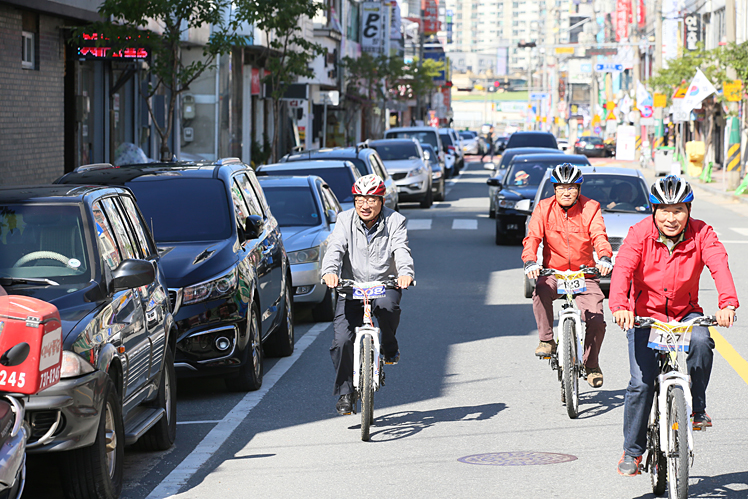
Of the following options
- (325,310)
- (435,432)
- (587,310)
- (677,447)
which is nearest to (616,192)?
(325,310)

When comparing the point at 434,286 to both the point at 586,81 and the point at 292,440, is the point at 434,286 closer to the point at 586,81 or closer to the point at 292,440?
the point at 292,440

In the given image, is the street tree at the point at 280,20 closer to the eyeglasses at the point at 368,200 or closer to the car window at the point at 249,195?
the car window at the point at 249,195

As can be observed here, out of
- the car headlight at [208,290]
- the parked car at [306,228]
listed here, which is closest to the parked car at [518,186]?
the parked car at [306,228]

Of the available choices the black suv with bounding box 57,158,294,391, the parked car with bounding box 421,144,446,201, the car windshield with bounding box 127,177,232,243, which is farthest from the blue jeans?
the parked car with bounding box 421,144,446,201

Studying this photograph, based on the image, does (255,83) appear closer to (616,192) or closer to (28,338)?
(616,192)

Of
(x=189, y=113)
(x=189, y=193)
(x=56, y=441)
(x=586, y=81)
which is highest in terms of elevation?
(x=586, y=81)

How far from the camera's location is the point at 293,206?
1407cm

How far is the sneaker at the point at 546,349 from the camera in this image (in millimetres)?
9109

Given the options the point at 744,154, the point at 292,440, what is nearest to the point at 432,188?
the point at 744,154

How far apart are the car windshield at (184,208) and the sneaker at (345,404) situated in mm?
2238

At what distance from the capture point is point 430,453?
7.27 meters

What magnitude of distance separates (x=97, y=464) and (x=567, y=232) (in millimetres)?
4480

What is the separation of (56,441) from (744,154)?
35745 mm

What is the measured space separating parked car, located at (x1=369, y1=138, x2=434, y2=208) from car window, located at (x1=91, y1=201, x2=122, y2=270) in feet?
74.7
